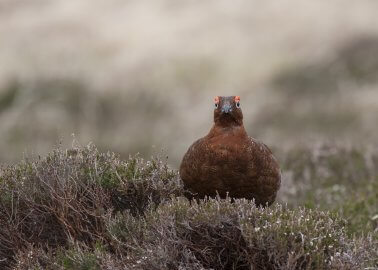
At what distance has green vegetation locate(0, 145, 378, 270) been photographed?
727 cm

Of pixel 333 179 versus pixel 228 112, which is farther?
pixel 333 179

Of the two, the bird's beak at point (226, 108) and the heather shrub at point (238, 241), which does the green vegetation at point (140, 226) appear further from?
the bird's beak at point (226, 108)

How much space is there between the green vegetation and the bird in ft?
0.85

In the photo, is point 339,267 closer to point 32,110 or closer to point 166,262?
point 166,262

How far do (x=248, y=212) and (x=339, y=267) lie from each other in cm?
87

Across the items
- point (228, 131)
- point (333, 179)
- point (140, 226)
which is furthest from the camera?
point (333, 179)

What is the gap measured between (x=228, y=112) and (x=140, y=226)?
4.69 ft

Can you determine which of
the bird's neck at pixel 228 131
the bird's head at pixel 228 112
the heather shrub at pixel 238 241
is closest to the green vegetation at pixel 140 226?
the heather shrub at pixel 238 241

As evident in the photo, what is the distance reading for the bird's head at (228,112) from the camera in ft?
27.9

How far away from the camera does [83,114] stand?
43938 mm

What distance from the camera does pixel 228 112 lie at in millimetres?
8469

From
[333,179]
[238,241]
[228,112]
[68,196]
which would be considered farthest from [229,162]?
[333,179]

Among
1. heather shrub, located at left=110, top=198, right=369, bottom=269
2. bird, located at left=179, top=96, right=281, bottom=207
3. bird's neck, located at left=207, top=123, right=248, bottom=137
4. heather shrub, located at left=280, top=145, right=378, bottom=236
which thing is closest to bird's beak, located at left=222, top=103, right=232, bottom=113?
bird, located at left=179, top=96, right=281, bottom=207

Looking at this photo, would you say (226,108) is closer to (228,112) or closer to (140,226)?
(228,112)
